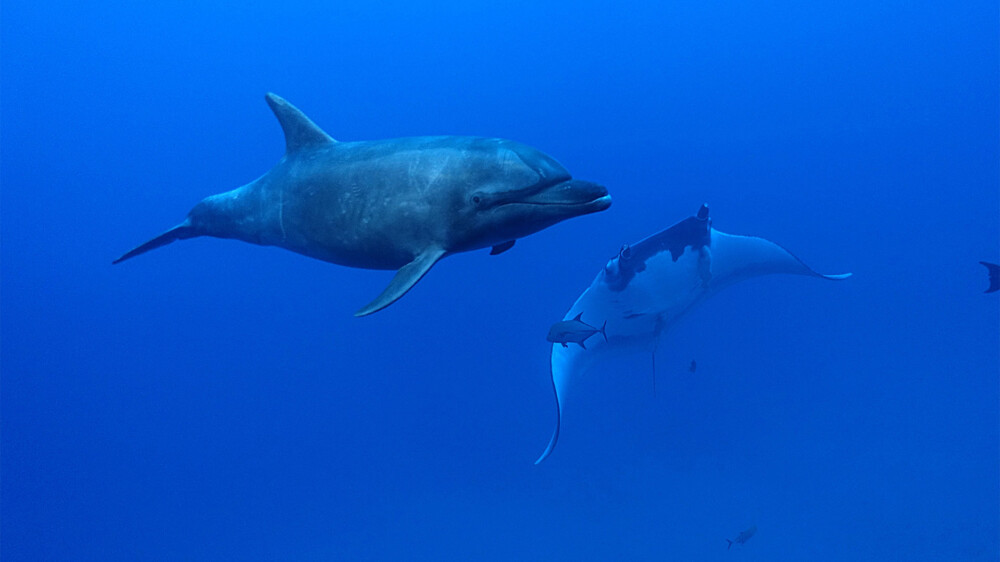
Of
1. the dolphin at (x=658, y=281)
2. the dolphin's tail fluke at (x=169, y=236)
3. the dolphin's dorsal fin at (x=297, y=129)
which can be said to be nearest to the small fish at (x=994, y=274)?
the dolphin at (x=658, y=281)

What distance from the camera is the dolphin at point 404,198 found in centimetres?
241

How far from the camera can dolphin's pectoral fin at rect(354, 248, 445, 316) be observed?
7.79 ft

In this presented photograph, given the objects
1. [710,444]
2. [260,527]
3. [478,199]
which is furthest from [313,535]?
[478,199]

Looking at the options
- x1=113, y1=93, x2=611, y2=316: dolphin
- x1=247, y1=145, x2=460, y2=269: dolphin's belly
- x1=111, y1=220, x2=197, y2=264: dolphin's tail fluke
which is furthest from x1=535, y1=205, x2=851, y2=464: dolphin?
x1=111, y1=220, x2=197, y2=264: dolphin's tail fluke

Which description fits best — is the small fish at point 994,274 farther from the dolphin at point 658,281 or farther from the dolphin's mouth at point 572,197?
the dolphin's mouth at point 572,197

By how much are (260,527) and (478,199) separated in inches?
557

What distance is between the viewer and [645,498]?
12.7 metres

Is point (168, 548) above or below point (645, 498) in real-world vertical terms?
below

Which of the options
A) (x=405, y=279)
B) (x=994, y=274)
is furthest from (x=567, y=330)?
(x=994, y=274)

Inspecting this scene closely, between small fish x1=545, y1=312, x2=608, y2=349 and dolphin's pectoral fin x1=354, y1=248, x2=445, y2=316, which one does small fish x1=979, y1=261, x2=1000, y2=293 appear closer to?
small fish x1=545, y1=312, x2=608, y2=349

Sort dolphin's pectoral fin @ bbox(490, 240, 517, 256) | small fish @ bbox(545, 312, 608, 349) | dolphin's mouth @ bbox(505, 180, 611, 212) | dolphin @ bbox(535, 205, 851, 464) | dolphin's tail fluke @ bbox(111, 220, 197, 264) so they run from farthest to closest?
1. dolphin @ bbox(535, 205, 851, 464)
2. small fish @ bbox(545, 312, 608, 349)
3. dolphin's tail fluke @ bbox(111, 220, 197, 264)
4. dolphin's pectoral fin @ bbox(490, 240, 517, 256)
5. dolphin's mouth @ bbox(505, 180, 611, 212)

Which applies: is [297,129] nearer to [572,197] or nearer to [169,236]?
[169,236]

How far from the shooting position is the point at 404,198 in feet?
8.73

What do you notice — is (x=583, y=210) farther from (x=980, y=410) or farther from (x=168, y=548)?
(x=980, y=410)
